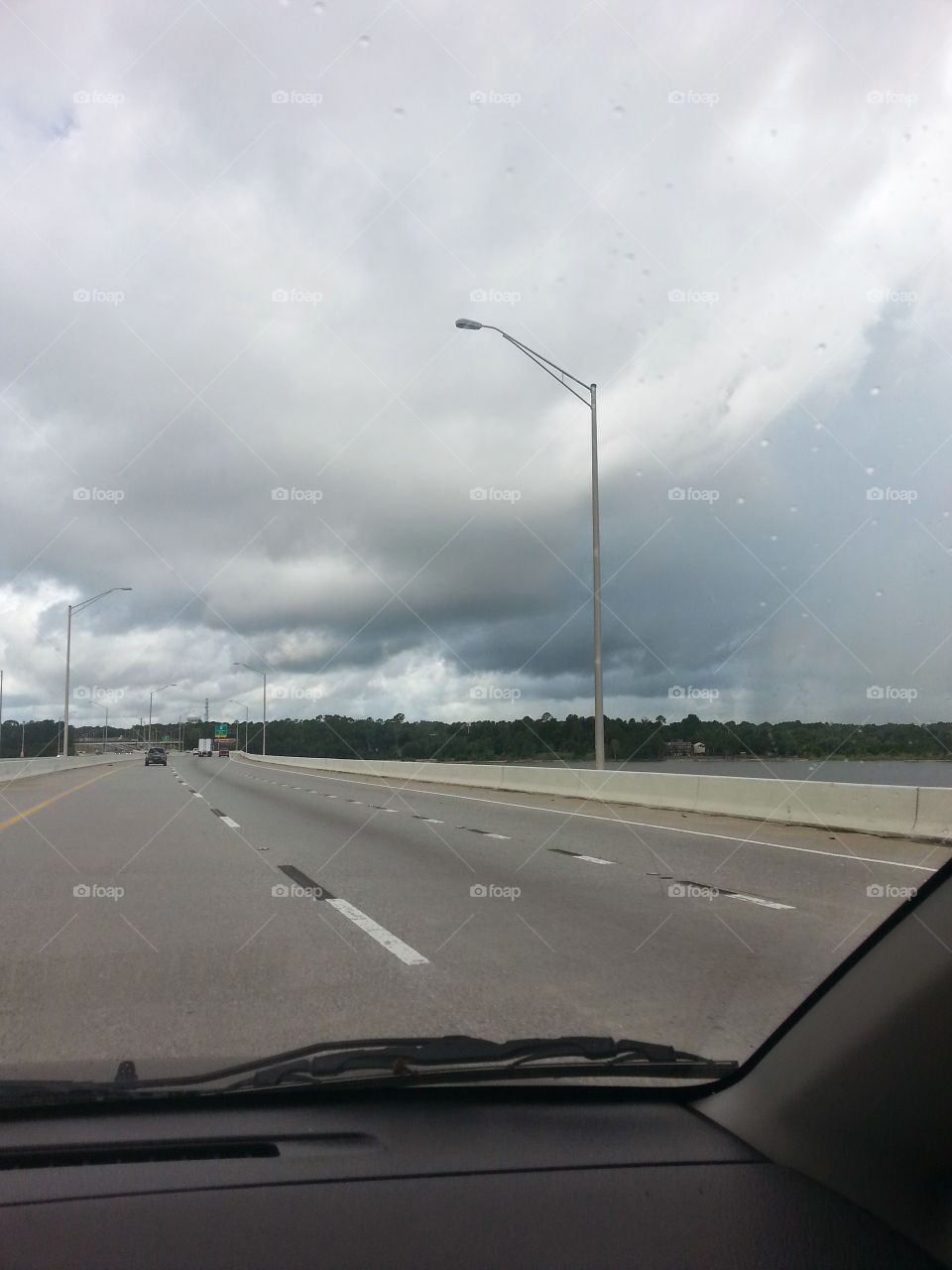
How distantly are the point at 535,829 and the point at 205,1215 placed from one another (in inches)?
625

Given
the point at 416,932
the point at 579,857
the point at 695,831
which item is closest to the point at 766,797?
the point at 695,831

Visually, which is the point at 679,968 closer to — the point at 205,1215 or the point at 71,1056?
the point at 71,1056

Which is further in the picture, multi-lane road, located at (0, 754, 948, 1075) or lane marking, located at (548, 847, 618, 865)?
lane marking, located at (548, 847, 618, 865)

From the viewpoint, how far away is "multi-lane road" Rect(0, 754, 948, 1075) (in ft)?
18.0

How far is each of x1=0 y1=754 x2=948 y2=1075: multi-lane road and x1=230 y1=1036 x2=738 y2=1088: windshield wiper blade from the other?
42cm

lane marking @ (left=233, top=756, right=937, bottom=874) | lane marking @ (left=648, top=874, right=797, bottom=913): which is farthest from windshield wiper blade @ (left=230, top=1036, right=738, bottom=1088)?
lane marking @ (left=648, top=874, right=797, bottom=913)

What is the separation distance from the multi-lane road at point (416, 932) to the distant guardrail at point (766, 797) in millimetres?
668

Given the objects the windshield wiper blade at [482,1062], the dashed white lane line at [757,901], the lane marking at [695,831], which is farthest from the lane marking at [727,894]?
the windshield wiper blade at [482,1062]

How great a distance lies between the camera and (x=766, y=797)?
63.2 ft

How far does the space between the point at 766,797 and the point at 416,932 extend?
40.0 ft

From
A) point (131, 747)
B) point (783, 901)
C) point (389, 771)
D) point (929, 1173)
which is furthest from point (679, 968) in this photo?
point (131, 747)

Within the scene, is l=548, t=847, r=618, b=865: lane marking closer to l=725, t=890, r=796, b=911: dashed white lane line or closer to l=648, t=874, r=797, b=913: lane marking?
l=648, t=874, r=797, b=913: lane marking

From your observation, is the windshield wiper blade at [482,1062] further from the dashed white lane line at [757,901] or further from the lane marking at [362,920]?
the dashed white lane line at [757,901]

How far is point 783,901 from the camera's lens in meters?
9.87
